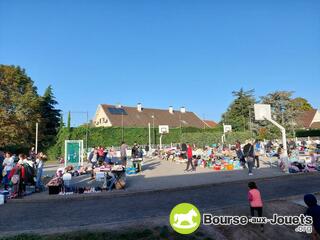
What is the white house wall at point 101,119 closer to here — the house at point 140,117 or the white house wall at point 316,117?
the house at point 140,117

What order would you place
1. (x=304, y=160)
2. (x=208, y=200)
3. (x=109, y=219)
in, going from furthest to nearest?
(x=304, y=160), (x=208, y=200), (x=109, y=219)

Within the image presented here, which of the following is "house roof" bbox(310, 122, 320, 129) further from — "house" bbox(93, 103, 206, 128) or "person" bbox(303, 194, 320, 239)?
"person" bbox(303, 194, 320, 239)

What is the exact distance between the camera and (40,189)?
36.8 feet

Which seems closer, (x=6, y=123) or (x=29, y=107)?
(x=6, y=123)

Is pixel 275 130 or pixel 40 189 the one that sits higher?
pixel 275 130

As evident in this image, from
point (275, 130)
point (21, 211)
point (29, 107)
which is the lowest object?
point (21, 211)

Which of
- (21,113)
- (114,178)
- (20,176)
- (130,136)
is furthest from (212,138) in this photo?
(20,176)

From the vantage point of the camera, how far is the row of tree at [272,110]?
45.6 meters

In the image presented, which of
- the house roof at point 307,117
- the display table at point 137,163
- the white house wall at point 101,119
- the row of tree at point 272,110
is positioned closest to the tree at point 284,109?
the row of tree at point 272,110

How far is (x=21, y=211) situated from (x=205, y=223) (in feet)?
19.3

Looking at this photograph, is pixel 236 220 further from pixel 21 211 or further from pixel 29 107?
pixel 29 107

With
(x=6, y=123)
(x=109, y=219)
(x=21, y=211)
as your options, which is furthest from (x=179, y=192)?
(x=6, y=123)
